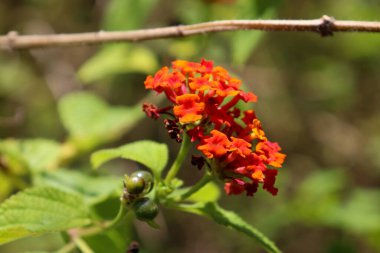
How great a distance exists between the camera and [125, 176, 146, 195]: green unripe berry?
1878 mm

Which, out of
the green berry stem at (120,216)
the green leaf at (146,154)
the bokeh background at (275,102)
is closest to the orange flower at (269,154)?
the green leaf at (146,154)

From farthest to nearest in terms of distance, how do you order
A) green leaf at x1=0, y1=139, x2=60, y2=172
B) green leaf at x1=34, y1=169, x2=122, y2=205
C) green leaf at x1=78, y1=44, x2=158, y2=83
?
green leaf at x1=78, y1=44, x2=158, y2=83 < green leaf at x1=0, y1=139, x2=60, y2=172 < green leaf at x1=34, y1=169, x2=122, y2=205

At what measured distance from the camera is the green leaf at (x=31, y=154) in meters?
3.04

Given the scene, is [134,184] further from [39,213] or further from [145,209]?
[39,213]

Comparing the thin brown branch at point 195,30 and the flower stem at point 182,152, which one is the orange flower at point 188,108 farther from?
the thin brown branch at point 195,30

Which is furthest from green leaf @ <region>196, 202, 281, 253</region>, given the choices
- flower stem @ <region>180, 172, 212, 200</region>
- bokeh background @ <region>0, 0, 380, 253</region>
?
bokeh background @ <region>0, 0, 380, 253</region>

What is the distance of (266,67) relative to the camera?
604 centimetres

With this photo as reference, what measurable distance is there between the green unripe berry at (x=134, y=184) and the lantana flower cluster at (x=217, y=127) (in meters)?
0.19

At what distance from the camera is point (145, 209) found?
6.29ft

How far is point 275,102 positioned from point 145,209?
14.0 feet

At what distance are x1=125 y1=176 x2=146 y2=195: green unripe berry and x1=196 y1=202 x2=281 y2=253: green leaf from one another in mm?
341

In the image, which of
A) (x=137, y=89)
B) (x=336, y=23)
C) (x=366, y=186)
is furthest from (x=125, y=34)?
(x=366, y=186)

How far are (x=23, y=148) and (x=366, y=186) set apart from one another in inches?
148

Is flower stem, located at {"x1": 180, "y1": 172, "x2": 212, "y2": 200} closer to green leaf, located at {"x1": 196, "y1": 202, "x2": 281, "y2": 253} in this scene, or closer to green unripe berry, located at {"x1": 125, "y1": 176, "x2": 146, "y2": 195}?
green leaf, located at {"x1": 196, "y1": 202, "x2": 281, "y2": 253}
